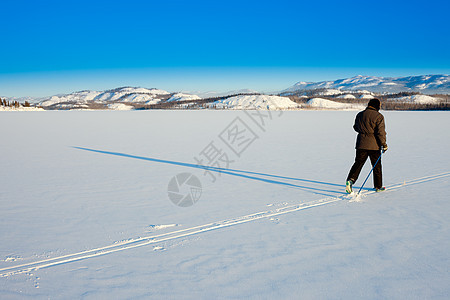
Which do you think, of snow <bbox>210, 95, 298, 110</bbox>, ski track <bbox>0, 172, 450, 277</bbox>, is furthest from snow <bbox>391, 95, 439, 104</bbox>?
ski track <bbox>0, 172, 450, 277</bbox>

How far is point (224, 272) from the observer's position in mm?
3129

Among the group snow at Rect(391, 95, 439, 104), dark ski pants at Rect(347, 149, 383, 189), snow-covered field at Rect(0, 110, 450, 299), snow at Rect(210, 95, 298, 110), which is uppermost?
snow at Rect(210, 95, 298, 110)

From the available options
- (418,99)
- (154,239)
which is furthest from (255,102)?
(154,239)

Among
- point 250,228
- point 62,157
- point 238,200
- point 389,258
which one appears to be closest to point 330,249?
point 389,258

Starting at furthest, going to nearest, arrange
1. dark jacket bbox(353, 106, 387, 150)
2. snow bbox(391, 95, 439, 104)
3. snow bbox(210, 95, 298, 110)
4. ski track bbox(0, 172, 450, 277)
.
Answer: snow bbox(391, 95, 439, 104) < snow bbox(210, 95, 298, 110) < dark jacket bbox(353, 106, 387, 150) < ski track bbox(0, 172, 450, 277)

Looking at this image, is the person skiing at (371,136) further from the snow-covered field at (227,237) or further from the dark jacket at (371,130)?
the snow-covered field at (227,237)

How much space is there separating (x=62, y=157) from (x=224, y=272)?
9.07 meters

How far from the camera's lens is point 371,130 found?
5.51m

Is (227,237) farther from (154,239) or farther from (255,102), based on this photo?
(255,102)

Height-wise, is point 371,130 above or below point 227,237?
above

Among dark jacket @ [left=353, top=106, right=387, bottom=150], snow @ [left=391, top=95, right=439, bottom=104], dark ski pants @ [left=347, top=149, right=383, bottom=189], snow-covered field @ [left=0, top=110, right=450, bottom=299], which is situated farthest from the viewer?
snow @ [left=391, top=95, right=439, bottom=104]

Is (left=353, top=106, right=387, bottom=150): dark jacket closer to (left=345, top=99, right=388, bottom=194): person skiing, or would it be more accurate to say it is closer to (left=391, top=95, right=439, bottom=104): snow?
(left=345, top=99, right=388, bottom=194): person skiing

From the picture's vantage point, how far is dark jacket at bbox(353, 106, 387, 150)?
5453 millimetres

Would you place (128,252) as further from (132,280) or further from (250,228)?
(250,228)
